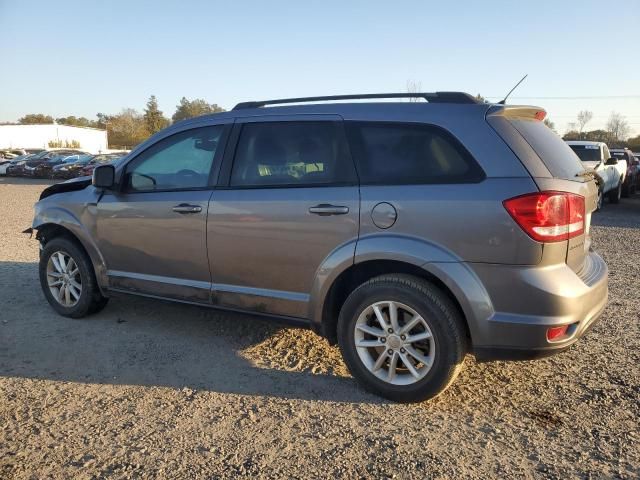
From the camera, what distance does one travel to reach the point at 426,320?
10.4ft


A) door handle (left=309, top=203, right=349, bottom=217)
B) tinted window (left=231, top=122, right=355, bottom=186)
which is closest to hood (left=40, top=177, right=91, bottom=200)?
tinted window (left=231, top=122, right=355, bottom=186)

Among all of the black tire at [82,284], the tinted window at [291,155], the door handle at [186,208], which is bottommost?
the black tire at [82,284]

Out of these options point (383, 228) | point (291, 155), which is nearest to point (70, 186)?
point (291, 155)

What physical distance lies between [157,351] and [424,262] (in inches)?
90.1

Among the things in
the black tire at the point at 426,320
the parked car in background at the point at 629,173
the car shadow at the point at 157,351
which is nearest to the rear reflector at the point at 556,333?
the black tire at the point at 426,320

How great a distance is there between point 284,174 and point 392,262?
1.01 meters

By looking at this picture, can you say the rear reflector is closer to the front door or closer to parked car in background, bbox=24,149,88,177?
the front door

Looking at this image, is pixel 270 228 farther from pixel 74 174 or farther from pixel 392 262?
pixel 74 174

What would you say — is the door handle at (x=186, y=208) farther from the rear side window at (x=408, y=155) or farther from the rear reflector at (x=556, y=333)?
the rear reflector at (x=556, y=333)

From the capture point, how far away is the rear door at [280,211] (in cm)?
346

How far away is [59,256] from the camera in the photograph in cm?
491

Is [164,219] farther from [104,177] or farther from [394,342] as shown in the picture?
[394,342]

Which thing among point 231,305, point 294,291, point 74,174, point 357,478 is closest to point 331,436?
point 357,478

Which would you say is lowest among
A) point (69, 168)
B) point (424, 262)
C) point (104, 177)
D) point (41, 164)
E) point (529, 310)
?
point (69, 168)
